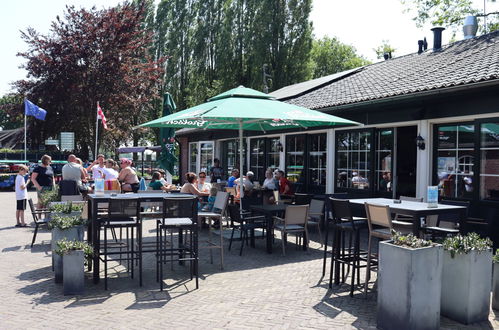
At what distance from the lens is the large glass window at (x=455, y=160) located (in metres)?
8.20

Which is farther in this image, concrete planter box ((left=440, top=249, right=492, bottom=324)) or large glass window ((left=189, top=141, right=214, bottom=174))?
large glass window ((left=189, top=141, right=214, bottom=174))

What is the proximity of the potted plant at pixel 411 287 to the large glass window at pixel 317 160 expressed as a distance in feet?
26.3

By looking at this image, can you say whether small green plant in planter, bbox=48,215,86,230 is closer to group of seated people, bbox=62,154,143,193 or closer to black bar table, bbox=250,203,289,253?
black bar table, bbox=250,203,289,253

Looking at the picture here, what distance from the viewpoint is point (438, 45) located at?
43.2 feet

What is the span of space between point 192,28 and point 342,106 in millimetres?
24849

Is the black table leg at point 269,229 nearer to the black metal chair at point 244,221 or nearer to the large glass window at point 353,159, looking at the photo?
the black metal chair at point 244,221

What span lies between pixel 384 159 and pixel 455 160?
1887 mm

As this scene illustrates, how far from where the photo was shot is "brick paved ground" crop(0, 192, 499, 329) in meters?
4.33

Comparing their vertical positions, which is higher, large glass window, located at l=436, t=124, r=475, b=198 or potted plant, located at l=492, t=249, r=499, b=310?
large glass window, located at l=436, t=124, r=475, b=198

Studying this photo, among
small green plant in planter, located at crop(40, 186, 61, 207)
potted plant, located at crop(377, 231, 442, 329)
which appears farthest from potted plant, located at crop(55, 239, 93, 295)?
small green plant in planter, located at crop(40, 186, 61, 207)

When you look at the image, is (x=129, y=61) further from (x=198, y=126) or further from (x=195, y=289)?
(x=195, y=289)

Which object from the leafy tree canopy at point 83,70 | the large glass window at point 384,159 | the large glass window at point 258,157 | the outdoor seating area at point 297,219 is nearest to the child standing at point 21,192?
the outdoor seating area at point 297,219

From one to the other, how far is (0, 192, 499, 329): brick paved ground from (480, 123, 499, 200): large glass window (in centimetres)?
345

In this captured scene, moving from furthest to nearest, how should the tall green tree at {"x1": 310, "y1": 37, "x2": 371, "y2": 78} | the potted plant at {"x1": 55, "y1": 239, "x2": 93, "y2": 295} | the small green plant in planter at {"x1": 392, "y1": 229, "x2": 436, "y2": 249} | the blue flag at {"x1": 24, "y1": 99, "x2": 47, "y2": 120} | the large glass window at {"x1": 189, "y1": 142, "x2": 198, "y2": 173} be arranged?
the tall green tree at {"x1": 310, "y1": 37, "x2": 371, "y2": 78}
the large glass window at {"x1": 189, "y1": 142, "x2": 198, "y2": 173}
the blue flag at {"x1": 24, "y1": 99, "x2": 47, "y2": 120}
the potted plant at {"x1": 55, "y1": 239, "x2": 93, "y2": 295}
the small green plant in planter at {"x1": 392, "y1": 229, "x2": 436, "y2": 249}
